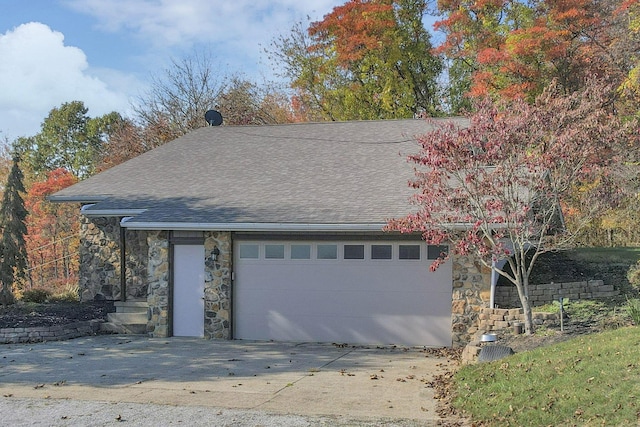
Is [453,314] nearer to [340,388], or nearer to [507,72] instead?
[340,388]

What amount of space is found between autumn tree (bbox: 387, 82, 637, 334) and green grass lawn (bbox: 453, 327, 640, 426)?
228 cm

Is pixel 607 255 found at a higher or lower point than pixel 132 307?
higher

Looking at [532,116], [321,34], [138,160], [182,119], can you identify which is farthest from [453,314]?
[182,119]

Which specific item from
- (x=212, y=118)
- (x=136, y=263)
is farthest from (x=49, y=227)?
(x=136, y=263)

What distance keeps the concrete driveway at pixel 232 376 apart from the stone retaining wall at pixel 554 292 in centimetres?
192

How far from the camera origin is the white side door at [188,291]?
14680 mm

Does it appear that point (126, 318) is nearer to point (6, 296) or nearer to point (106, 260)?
point (106, 260)

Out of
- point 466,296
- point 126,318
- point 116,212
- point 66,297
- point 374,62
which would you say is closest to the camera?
point 466,296

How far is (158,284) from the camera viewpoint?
48.8 ft

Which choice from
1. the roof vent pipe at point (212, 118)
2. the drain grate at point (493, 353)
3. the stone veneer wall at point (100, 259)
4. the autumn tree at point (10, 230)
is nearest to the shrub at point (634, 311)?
the drain grate at point (493, 353)

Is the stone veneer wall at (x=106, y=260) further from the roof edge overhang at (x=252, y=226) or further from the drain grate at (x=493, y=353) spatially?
the drain grate at (x=493, y=353)

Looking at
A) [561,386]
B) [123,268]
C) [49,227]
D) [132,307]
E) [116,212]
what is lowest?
[132,307]

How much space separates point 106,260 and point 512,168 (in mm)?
11046

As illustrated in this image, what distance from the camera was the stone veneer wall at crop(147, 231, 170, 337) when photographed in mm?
14766
